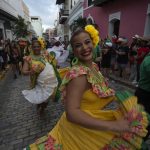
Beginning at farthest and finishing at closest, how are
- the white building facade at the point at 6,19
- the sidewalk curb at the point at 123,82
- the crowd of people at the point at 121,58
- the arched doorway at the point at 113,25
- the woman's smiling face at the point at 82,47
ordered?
the white building facade at the point at 6,19 < the arched doorway at the point at 113,25 < the crowd of people at the point at 121,58 < the sidewalk curb at the point at 123,82 < the woman's smiling face at the point at 82,47

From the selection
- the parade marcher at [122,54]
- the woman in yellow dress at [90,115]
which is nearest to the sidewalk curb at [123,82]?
the parade marcher at [122,54]

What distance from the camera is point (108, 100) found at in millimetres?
1825

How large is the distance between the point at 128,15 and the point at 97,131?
34.4 feet

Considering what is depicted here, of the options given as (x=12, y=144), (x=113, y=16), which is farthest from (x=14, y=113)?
(x=113, y=16)

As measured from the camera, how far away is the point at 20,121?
5.12 metres

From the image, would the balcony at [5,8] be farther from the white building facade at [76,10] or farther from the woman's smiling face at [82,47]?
the woman's smiling face at [82,47]

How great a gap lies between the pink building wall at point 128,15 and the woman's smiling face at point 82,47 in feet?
28.2

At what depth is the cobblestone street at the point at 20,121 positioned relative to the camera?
13.8 ft

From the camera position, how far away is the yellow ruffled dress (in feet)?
4.91

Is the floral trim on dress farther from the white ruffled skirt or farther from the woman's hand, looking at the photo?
the white ruffled skirt

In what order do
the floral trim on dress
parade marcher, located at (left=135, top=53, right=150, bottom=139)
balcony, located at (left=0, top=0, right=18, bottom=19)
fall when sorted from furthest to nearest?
1. balcony, located at (left=0, top=0, right=18, bottom=19)
2. parade marcher, located at (left=135, top=53, right=150, bottom=139)
3. the floral trim on dress

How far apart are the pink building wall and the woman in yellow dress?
28.4 ft

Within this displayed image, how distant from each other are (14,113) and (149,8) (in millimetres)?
6888

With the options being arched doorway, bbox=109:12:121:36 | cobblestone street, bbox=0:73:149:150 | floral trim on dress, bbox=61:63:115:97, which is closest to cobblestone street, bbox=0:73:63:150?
cobblestone street, bbox=0:73:149:150
